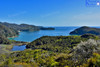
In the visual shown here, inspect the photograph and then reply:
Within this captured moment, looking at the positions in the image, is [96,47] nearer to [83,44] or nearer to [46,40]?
[83,44]

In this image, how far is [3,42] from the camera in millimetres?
134125

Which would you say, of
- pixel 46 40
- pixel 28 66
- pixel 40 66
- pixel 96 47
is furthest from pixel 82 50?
pixel 46 40

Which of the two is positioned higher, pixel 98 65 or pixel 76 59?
pixel 98 65

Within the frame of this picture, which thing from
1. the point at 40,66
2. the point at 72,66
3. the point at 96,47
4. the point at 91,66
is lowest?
the point at 40,66

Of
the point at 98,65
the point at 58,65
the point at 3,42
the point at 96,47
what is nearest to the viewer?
the point at 98,65

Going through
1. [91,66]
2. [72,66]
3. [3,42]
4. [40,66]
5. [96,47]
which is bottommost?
[3,42]

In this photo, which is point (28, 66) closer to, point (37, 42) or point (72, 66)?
point (72, 66)

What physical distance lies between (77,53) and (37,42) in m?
90.9

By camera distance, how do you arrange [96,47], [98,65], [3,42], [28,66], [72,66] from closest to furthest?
[98,65] < [72,66] < [96,47] < [28,66] < [3,42]

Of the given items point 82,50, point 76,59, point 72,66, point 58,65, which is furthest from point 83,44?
point 58,65

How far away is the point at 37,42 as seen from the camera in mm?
113250

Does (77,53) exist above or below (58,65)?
above

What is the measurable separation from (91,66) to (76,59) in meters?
7.13

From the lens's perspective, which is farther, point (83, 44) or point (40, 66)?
point (40, 66)
